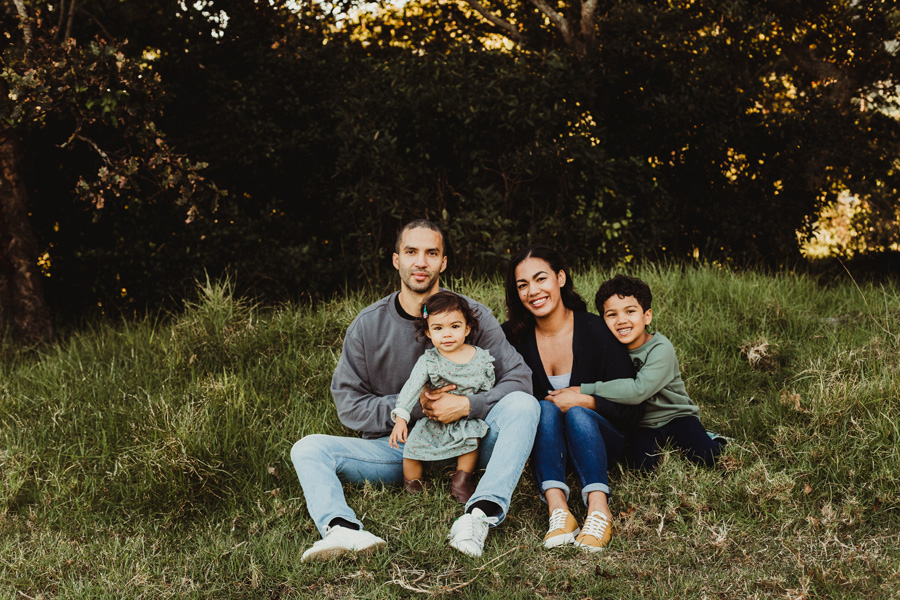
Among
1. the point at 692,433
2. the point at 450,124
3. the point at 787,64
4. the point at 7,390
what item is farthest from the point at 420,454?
the point at 787,64

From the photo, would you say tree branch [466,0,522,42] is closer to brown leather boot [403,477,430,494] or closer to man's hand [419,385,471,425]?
man's hand [419,385,471,425]

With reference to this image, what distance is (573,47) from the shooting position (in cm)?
849

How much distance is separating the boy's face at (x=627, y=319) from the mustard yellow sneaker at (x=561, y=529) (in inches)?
41.2

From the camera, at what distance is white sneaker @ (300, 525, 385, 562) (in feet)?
10.4

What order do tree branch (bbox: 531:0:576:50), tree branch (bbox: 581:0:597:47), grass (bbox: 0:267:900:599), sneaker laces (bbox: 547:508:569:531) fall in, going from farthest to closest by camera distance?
1. tree branch (bbox: 531:0:576:50)
2. tree branch (bbox: 581:0:597:47)
3. sneaker laces (bbox: 547:508:569:531)
4. grass (bbox: 0:267:900:599)

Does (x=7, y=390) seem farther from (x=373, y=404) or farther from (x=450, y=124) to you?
(x=450, y=124)

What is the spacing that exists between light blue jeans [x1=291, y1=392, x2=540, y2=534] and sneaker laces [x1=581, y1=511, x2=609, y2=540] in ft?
1.28

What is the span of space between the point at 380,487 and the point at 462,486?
19.3 inches

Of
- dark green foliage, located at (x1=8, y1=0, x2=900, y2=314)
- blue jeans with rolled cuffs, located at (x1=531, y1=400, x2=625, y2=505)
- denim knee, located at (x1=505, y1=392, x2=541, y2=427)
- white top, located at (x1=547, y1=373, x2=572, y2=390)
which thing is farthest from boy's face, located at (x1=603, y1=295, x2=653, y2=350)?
dark green foliage, located at (x1=8, y1=0, x2=900, y2=314)

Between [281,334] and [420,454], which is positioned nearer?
[420,454]

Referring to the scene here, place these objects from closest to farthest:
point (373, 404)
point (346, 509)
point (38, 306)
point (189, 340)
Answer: point (346, 509) < point (373, 404) < point (189, 340) < point (38, 306)

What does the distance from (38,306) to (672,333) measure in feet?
19.7

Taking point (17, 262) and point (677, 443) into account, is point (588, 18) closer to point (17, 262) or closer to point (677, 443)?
point (677, 443)

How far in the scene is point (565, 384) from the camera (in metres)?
3.99
